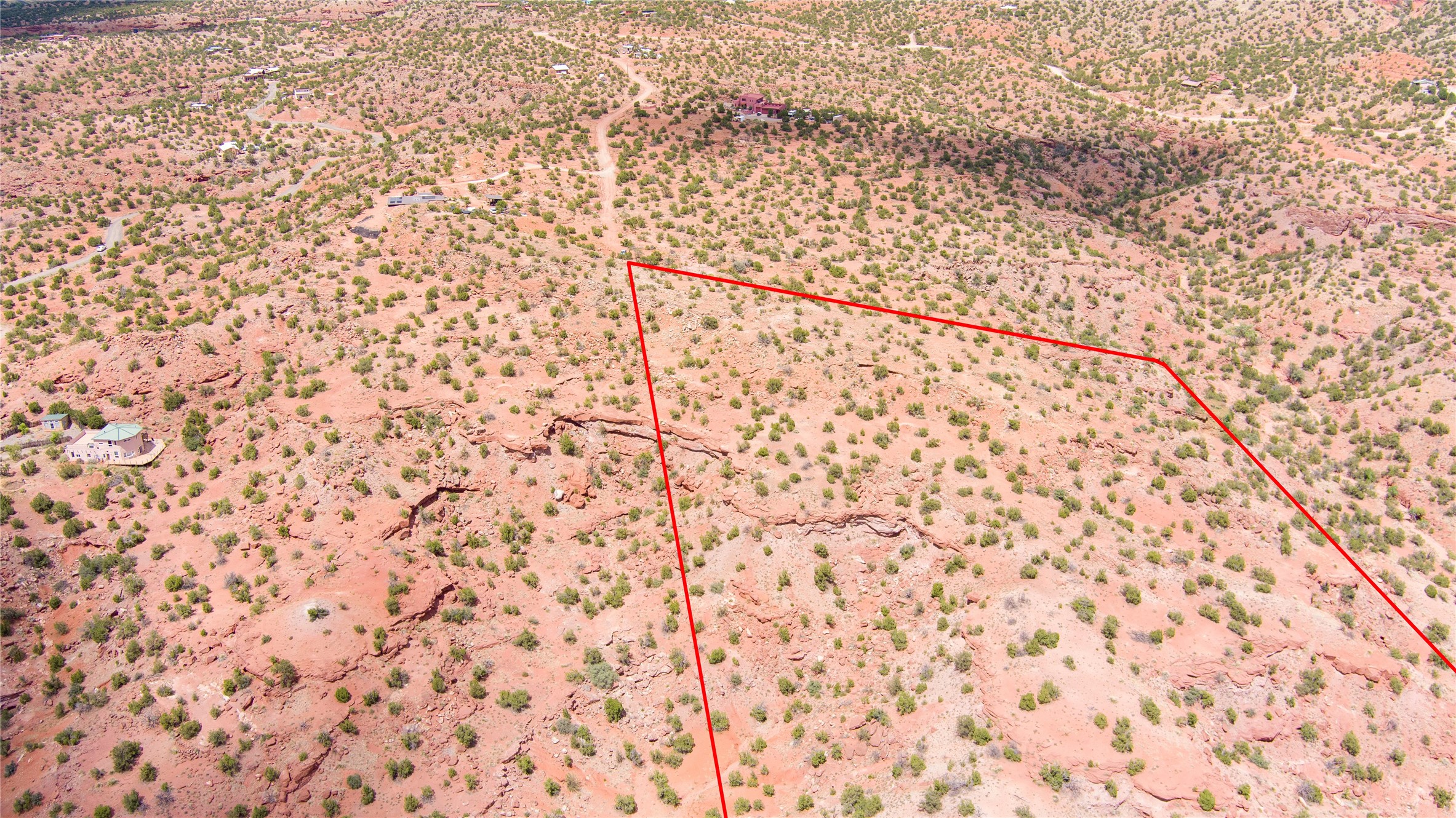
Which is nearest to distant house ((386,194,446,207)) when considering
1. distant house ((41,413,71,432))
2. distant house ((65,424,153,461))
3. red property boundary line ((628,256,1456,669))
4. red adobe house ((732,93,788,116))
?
red property boundary line ((628,256,1456,669))

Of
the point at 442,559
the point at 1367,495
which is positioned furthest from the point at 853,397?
the point at 1367,495

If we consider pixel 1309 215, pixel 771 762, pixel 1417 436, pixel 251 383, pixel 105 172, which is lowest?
pixel 105 172

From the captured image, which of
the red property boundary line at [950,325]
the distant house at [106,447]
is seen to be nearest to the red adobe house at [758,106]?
the red property boundary line at [950,325]

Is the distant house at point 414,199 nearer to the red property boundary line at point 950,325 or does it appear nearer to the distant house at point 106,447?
the red property boundary line at point 950,325

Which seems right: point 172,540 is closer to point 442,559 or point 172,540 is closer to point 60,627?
point 60,627

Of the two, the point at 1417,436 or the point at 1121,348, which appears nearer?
the point at 1417,436

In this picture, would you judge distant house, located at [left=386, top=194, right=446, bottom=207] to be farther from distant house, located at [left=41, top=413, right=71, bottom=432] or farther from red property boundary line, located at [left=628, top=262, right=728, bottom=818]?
distant house, located at [left=41, top=413, right=71, bottom=432]
